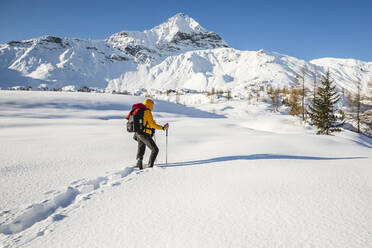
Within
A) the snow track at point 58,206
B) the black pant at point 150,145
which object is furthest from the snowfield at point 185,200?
the black pant at point 150,145

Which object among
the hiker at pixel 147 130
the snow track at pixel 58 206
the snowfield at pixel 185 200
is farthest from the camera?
the hiker at pixel 147 130

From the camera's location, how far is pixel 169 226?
6.63 feet

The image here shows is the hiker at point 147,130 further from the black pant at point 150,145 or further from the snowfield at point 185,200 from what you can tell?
the snowfield at point 185,200

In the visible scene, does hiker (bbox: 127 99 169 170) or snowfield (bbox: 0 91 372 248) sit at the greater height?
hiker (bbox: 127 99 169 170)

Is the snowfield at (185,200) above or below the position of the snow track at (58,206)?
above

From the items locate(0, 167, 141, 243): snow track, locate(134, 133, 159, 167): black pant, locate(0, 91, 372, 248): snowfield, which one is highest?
locate(134, 133, 159, 167): black pant

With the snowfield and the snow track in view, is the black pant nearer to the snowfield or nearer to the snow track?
the snowfield

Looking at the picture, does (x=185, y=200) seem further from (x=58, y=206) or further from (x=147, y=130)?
(x=147, y=130)

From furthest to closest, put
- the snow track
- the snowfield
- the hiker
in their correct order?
the hiker, the snow track, the snowfield

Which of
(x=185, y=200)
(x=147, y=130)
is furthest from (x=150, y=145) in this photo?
(x=185, y=200)

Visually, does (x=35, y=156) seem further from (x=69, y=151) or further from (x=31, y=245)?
(x=31, y=245)

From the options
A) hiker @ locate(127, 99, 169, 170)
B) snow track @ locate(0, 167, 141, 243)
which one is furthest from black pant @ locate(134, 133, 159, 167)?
snow track @ locate(0, 167, 141, 243)

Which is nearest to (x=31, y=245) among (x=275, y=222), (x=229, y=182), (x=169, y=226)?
(x=169, y=226)

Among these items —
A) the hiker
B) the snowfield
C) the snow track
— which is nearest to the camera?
the snowfield
